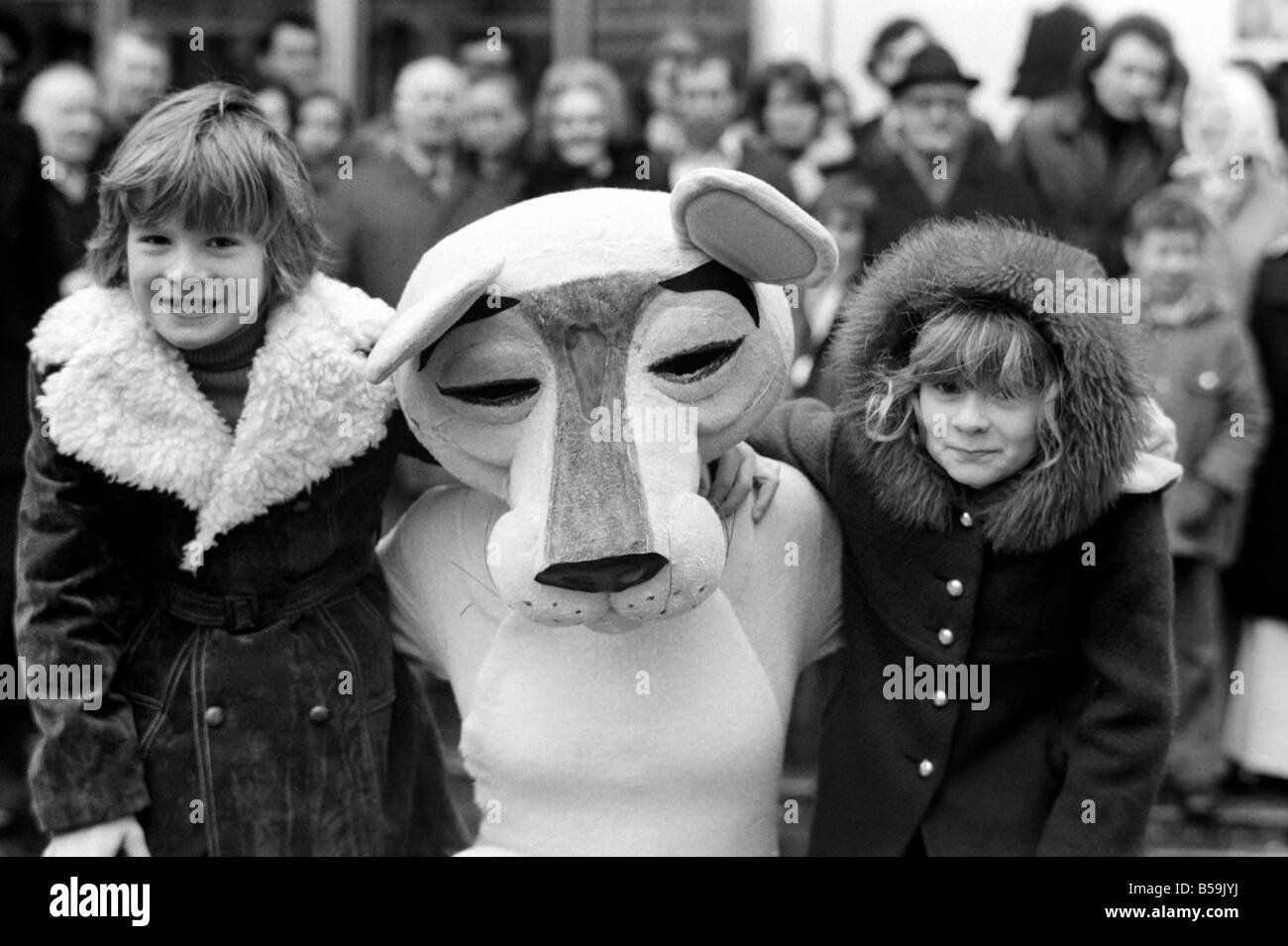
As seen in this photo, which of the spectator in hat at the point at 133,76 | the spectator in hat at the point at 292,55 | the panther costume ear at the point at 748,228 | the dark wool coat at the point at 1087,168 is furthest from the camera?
the spectator in hat at the point at 292,55

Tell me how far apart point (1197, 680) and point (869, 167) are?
1.80 m

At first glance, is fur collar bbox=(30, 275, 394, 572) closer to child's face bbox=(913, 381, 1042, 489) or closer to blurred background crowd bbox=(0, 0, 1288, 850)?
child's face bbox=(913, 381, 1042, 489)

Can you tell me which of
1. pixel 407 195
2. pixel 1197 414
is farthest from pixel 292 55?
pixel 1197 414

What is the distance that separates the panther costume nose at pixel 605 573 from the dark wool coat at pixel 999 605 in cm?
57

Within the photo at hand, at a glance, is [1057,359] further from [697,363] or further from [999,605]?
[697,363]

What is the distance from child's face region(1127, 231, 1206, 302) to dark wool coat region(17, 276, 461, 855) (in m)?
2.65

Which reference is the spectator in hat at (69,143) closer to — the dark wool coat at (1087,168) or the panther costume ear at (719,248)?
the panther costume ear at (719,248)

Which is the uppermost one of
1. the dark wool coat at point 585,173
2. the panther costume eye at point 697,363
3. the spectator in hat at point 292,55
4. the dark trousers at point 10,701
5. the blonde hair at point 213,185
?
the spectator in hat at point 292,55

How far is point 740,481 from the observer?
337cm

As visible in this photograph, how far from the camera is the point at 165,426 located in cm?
322

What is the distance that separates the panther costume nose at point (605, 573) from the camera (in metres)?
2.96

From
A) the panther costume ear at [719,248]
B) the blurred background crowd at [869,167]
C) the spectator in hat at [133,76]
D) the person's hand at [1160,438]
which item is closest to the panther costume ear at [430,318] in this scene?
the panther costume ear at [719,248]

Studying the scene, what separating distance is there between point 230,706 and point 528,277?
3.02 feet

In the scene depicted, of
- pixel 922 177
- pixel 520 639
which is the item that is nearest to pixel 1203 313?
pixel 922 177
